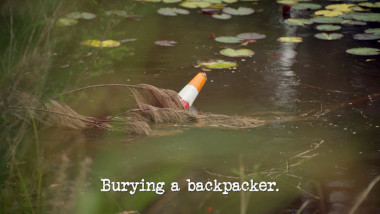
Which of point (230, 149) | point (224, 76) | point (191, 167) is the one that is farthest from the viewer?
point (224, 76)

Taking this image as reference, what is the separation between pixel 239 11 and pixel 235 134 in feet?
9.59

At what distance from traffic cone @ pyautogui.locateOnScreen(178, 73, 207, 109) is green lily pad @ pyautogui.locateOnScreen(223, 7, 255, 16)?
224 centimetres

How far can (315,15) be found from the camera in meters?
6.04

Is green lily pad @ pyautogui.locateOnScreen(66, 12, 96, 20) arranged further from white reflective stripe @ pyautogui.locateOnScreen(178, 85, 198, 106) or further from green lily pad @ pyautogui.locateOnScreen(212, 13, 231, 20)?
white reflective stripe @ pyautogui.locateOnScreen(178, 85, 198, 106)

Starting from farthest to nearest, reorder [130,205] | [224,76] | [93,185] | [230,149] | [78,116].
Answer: [224,76]
[78,116]
[230,149]
[93,185]
[130,205]

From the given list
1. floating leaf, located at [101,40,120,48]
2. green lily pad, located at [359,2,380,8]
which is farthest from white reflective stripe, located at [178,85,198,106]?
green lily pad, located at [359,2,380,8]

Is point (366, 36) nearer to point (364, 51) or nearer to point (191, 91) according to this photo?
point (364, 51)

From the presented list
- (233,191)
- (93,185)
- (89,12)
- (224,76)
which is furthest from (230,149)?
(89,12)

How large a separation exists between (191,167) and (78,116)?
0.76 metres

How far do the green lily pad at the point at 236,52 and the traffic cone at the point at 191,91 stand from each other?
84 centimetres

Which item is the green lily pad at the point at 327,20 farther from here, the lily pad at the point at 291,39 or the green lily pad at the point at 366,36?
the lily pad at the point at 291,39

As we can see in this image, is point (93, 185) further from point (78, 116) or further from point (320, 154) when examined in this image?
point (320, 154)

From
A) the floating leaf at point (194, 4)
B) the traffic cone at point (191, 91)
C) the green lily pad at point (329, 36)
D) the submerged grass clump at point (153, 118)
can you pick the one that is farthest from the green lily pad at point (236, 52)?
the floating leaf at point (194, 4)

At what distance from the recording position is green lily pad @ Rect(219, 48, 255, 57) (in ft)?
15.7
